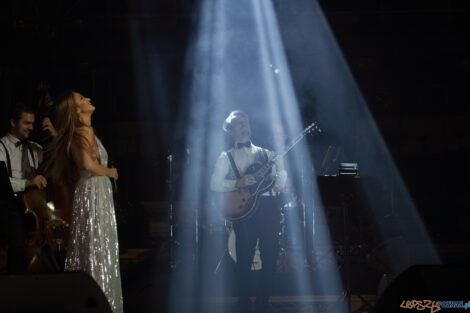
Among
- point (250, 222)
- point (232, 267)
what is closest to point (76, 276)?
point (250, 222)

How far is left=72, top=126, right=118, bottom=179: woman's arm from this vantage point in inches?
155

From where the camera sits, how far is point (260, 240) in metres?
5.29

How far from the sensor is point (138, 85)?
12250 millimetres

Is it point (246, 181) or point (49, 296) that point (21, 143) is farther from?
point (49, 296)

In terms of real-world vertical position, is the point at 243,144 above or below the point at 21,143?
below

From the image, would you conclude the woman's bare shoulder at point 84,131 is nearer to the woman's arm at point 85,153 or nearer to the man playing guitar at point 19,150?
the woman's arm at point 85,153

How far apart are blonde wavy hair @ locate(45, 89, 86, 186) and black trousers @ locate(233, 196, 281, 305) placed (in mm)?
1904

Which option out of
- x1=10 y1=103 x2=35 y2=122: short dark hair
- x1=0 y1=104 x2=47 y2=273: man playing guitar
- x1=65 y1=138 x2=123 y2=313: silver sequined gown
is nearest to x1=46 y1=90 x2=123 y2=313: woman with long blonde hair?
x1=65 y1=138 x2=123 y2=313: silver sequined gown

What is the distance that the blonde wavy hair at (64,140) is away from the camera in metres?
3.96

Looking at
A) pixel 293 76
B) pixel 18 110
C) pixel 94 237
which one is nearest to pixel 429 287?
pixel 94 237

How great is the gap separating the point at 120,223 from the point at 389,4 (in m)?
6.64

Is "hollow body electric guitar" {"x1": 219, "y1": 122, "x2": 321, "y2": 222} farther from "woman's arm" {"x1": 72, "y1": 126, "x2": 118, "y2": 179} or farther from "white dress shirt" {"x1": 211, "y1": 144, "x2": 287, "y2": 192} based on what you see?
"woman's arm" {"x1": 72, "y1": 126, "x2": 118, "y2": 179}

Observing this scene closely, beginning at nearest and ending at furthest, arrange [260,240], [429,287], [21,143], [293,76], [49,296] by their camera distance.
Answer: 1. [429,287]
2. [49,296]
3. [260,240]
4. [21,143]
5. [293,76]

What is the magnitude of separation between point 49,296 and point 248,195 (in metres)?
3.23
